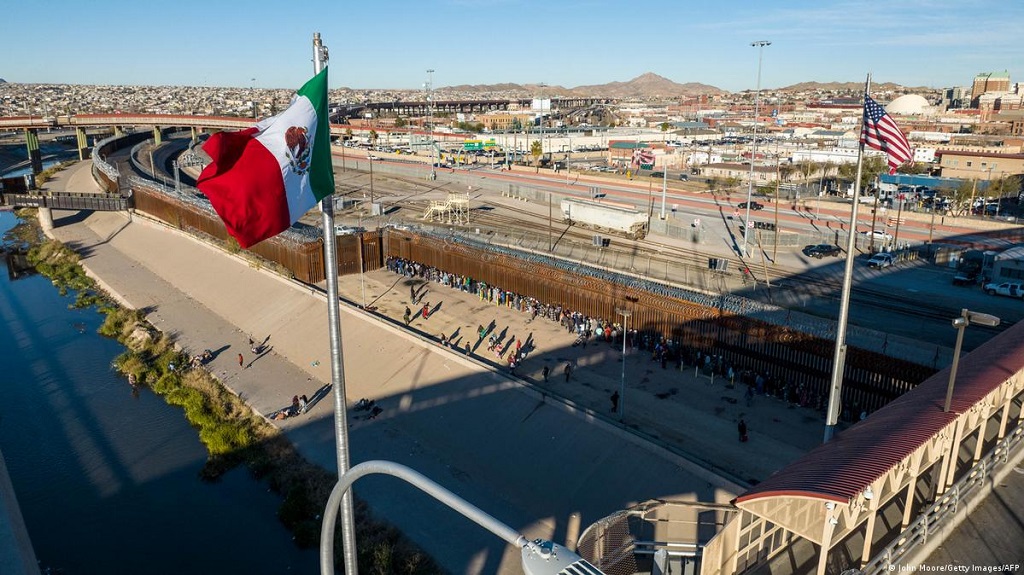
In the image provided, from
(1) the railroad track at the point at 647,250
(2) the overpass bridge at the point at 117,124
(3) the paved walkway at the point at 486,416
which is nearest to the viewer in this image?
(3) the paved walkway at the point at 486,416

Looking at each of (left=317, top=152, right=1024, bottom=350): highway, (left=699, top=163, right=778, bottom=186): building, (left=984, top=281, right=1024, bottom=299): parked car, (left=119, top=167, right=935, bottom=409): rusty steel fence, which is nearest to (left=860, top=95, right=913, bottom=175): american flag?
(left=119, top=167, right=935, bottom=409): rusty steel fence

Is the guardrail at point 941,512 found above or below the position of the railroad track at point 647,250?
above

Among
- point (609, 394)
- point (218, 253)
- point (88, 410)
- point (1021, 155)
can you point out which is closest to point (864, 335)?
point (609, 394)

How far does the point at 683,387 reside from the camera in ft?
71.2

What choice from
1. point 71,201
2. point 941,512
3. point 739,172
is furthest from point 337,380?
point 739,172

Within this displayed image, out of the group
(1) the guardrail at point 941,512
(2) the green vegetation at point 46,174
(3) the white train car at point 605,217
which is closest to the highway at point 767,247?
(3) the white train car at point 605,217

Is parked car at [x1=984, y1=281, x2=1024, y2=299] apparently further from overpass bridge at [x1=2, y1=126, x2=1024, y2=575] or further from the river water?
the river water

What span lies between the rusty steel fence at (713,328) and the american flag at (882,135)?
7673mm

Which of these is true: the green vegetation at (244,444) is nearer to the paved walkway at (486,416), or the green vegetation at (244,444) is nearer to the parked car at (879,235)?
the paved walkway at (486,416)

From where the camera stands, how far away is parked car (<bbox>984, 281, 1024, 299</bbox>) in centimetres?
2945

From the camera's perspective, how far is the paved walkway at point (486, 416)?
1655 centimetres

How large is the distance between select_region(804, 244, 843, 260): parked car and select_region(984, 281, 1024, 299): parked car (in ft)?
26.8

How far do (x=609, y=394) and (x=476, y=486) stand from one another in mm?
5653

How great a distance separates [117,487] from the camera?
67.4 ft
